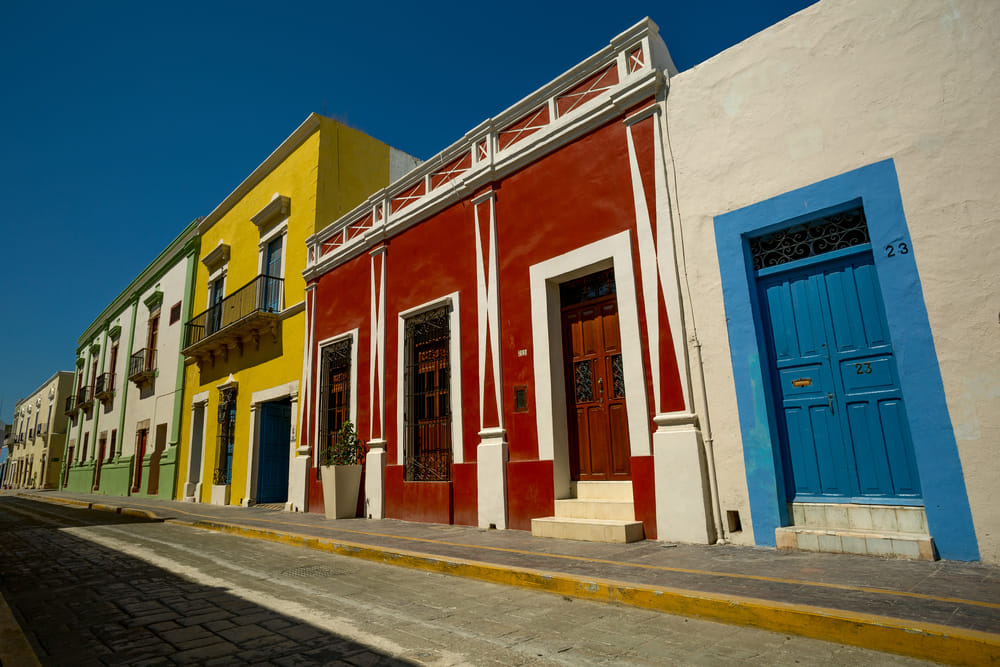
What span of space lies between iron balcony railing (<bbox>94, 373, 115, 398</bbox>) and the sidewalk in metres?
25.1

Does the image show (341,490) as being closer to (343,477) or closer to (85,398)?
(343,477)

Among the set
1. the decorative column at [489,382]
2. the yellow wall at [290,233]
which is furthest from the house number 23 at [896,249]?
the yellow wall at [290,233]

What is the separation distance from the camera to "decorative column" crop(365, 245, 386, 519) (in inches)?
383

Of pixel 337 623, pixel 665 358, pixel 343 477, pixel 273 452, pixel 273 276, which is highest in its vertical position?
pixel 273 276

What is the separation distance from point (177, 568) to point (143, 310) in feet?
72.0

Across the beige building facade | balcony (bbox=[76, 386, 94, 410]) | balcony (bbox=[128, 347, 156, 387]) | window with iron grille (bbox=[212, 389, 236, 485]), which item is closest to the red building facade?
window with iron grille (bbox=[212, 389, 236, 485])

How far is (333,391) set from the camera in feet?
38.7

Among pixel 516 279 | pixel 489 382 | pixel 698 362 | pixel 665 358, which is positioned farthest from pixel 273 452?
pixel 698 362

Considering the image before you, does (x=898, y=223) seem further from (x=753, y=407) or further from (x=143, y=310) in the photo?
(x=143, y=310)

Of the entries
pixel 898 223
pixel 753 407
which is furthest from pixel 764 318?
pixel 898 223

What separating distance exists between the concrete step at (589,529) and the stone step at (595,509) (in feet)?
0.31

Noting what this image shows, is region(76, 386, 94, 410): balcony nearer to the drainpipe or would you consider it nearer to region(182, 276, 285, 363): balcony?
region(182, 276, 285, 363): balcony

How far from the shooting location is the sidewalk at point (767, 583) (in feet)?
8.95

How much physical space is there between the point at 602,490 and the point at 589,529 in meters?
0.81
